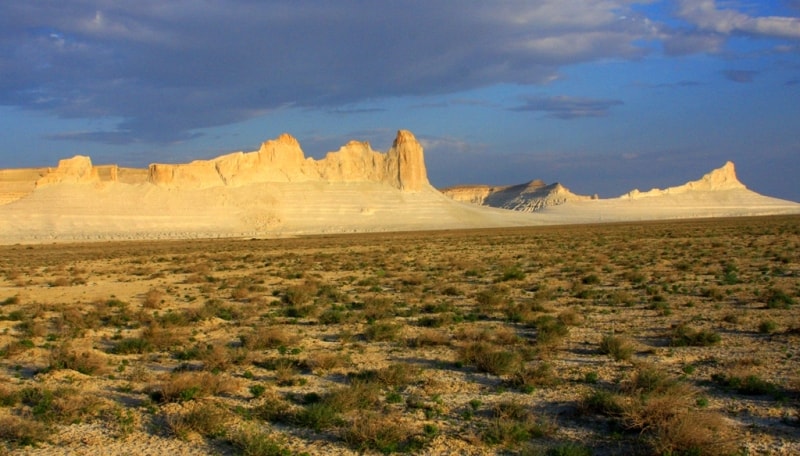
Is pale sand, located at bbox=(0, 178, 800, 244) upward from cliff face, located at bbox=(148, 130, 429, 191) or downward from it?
downward

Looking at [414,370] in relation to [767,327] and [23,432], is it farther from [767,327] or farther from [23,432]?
[767,327]

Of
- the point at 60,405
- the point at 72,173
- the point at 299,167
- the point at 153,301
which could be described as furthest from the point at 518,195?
the point at 60,405

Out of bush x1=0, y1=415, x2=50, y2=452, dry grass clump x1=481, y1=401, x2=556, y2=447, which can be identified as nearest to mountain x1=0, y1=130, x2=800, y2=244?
bush x1=0, y1=415, x2=50, y2=452

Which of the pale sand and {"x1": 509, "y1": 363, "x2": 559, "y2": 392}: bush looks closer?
{"x1": 509, "y1": 363, "x2": 559, "y2": 392}: bush

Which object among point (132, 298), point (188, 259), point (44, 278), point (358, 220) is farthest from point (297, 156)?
point (132, 298)

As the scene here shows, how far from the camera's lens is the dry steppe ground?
7.00m

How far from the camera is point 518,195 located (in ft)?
582

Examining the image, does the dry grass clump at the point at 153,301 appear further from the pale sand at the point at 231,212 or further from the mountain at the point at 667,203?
the mountain at the point at 667,203

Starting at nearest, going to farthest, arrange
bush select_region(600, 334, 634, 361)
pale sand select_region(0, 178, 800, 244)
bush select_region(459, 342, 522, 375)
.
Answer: bush select_region(459, 342, 522, 375)
bush select_region(600, 334, 634, 361)
pale sand select_region(0, 178, 800, 244)

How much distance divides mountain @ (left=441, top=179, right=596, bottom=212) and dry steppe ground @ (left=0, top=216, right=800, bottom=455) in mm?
140126

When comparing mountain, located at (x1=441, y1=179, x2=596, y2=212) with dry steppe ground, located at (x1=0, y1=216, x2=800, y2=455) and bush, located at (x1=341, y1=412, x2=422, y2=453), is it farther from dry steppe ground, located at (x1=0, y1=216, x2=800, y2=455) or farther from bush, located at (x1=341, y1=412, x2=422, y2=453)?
bush, located at (x1=341, y1=412, x2=422, y2=453)

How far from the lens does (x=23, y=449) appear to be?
6980mm

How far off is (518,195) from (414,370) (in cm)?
17055

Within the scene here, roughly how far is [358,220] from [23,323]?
88894 millimetres
